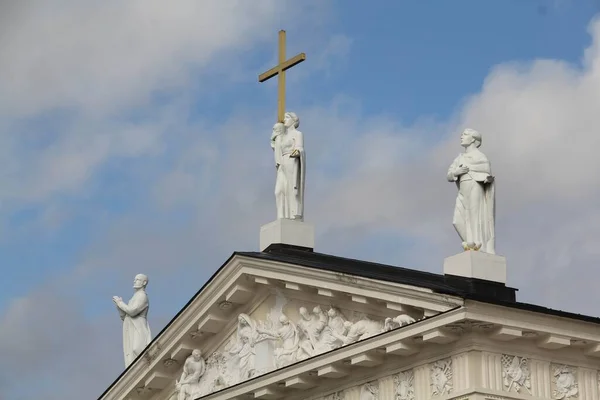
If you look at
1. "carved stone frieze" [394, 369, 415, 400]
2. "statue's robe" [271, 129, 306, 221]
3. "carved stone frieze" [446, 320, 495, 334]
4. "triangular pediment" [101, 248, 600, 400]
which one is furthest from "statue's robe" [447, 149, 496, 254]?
"statue's robe" [271, 129, 306, 221]

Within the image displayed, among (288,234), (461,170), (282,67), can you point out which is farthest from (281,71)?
(461,170)

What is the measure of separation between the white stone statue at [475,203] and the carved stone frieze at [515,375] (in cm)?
183

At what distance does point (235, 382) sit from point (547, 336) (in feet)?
22.5

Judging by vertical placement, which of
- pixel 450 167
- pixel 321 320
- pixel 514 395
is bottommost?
pixel 514 395

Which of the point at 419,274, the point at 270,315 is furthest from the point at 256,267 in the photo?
the point at 419,274

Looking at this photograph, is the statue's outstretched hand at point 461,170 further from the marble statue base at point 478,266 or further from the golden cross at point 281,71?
the golden cross at point 281,71

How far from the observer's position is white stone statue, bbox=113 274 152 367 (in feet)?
108

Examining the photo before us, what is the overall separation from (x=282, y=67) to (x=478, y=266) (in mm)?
7193

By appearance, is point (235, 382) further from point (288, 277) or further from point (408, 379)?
point (408, 379)

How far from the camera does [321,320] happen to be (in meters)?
28.1

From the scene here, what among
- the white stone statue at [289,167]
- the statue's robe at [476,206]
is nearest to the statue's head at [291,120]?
the white stone statue at [289,167]

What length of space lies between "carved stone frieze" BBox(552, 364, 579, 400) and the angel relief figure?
5565mm

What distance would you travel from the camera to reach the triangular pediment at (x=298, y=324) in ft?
83.6

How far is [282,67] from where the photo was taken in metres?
31.8
